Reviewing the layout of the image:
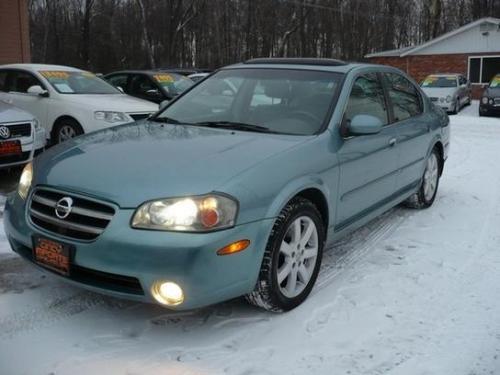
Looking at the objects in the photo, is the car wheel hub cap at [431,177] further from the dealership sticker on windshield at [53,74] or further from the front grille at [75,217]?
the dealership sticker on windshield at [53,74]

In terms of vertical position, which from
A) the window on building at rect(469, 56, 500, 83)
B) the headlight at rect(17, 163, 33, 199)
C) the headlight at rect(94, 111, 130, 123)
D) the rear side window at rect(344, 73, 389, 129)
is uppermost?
the window on building at rect(469, 56, 500, 83)

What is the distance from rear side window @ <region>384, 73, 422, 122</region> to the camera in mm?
5133

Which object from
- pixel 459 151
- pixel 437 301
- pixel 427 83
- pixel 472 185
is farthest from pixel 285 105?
pixel 427 83

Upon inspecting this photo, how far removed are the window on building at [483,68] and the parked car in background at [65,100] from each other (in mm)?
22839

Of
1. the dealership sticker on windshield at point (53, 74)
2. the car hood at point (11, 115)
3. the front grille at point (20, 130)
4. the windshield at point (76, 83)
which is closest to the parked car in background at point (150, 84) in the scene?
the windshield at point (76, 83)

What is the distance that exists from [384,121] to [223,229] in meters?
2.37

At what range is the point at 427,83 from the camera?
21000 mm

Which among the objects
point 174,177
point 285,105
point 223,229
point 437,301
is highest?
point 285,105

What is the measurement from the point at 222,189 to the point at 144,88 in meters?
9.27

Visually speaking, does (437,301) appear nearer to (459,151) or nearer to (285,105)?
(285,105)

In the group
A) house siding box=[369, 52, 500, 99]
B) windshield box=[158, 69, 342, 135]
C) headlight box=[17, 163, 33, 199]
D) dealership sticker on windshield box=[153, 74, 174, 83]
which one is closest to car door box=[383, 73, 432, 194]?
windshield box=[158, 69, 342, 135]

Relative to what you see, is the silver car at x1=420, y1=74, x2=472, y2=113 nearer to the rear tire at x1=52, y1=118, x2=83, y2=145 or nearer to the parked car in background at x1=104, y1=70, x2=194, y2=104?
the parked car in background at x1=104, y1=70, x2=194, y2=104

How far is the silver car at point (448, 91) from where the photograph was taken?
19.4 meters

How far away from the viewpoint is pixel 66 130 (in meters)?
8.37
